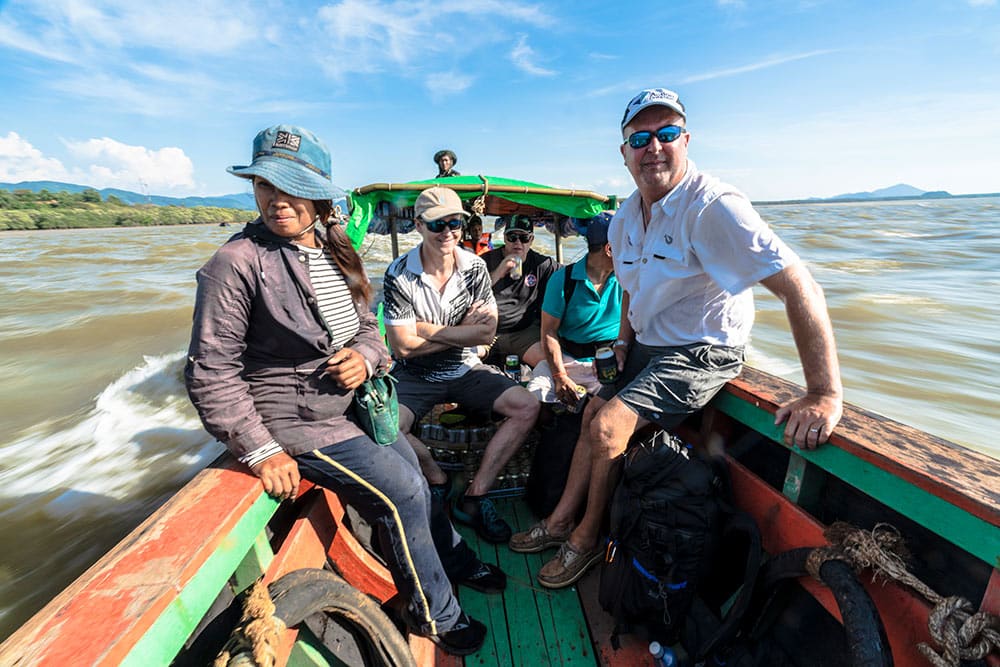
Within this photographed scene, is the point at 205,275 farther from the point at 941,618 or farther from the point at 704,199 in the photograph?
the point at 941,618

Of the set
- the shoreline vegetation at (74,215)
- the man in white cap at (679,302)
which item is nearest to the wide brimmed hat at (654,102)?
the man in white cap at (679,302)

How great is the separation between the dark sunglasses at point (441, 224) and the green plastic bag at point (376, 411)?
1.05m

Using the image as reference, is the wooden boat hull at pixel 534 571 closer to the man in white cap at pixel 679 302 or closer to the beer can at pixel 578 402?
the man in white cap at pixel 679 302

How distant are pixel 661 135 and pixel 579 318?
49.5 inches

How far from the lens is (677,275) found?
Answer: 181 cm

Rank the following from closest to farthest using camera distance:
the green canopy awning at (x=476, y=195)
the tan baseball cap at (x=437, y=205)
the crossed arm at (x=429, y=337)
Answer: the tan baseball cap at (x=437, y=205) → the crossed arm at (x=429, y=337) → the green canopy awning at (x=476, y=195)

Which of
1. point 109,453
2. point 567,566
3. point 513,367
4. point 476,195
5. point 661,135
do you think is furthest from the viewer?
point 109,453

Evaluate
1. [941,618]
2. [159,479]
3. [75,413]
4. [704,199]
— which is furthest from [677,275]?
[75,413]

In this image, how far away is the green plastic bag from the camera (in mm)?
1747

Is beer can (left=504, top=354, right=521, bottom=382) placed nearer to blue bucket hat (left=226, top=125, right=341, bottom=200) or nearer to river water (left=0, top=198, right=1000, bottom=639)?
blue bucket hat (left=226, top=125, right=341, bottom=200)

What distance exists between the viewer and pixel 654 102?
1794 mm

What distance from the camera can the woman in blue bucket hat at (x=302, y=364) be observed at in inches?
55.1

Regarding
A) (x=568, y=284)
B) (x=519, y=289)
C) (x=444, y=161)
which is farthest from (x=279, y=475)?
(x=444, y=161)

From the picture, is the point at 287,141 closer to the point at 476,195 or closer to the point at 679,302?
the point at 679,302
